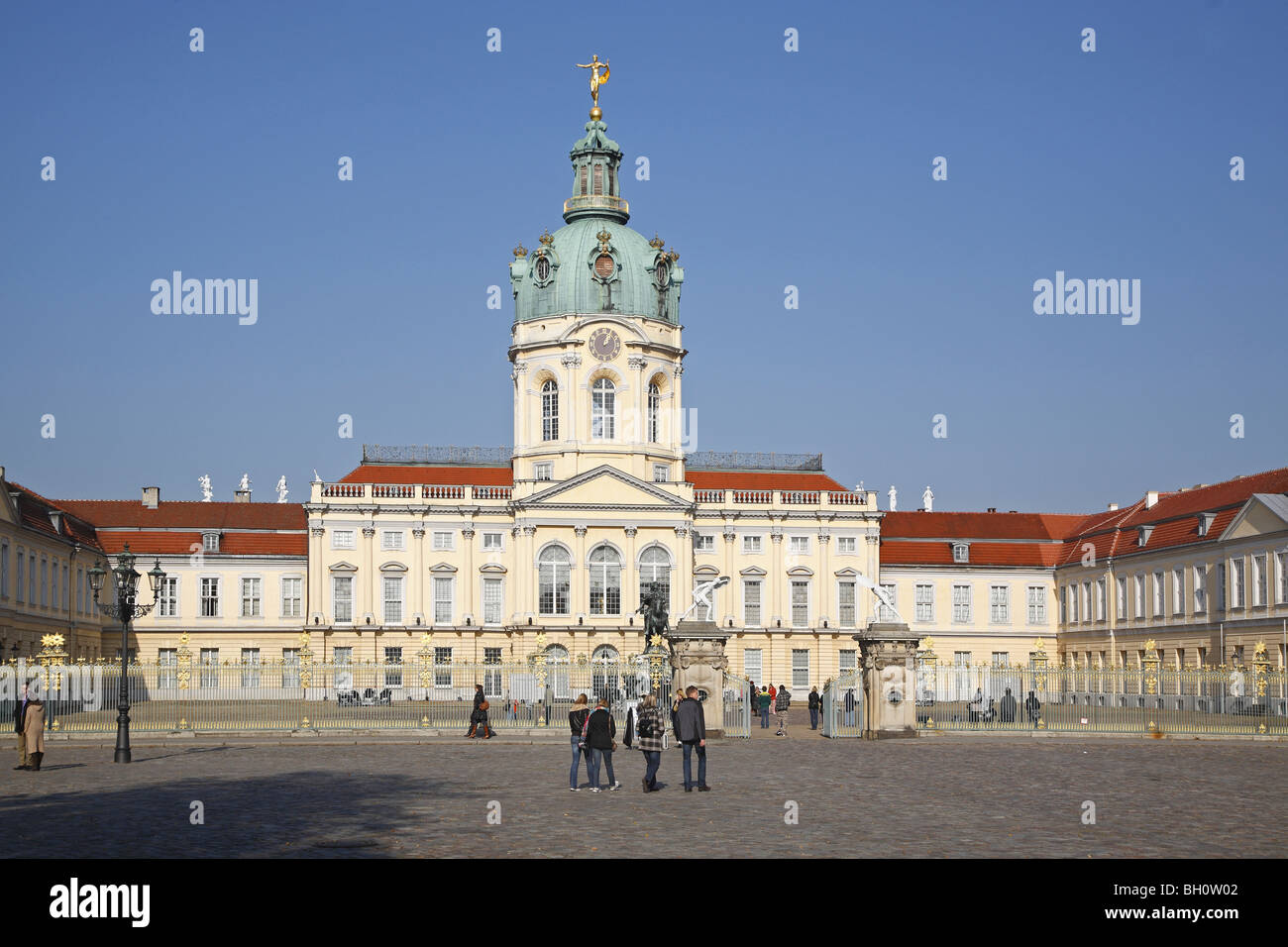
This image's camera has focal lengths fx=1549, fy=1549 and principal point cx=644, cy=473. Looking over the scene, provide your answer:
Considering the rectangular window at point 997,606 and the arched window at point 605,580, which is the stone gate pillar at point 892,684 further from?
the rectangular window at point 997,606

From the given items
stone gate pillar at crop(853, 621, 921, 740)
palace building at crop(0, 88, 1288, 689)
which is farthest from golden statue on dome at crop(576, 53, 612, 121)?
stone gate pillar at crop(853, 621, 921, 740)

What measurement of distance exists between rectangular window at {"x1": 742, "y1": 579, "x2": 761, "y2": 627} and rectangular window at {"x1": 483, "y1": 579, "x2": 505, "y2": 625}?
43.8ft

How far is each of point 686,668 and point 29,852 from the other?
23873mm

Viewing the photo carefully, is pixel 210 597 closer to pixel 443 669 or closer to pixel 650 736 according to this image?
pixel 443 669

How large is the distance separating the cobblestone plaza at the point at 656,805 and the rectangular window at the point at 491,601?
4738 centimetres

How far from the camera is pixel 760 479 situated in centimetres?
9131

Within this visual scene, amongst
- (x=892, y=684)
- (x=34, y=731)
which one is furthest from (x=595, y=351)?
(x=34, y=731)

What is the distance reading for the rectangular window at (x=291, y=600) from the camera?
85.2 meters

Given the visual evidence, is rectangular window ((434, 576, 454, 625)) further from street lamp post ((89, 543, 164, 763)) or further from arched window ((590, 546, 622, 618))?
street lamp post ((89, 543, 164, 763))

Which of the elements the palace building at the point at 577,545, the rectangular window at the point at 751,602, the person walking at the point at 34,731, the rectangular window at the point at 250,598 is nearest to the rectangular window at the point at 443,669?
the palace building at the point at 577,545

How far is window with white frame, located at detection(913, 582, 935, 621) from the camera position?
88.6m

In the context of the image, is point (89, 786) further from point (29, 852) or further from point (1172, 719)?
point (1172, 719)

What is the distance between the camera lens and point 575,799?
902 inches
